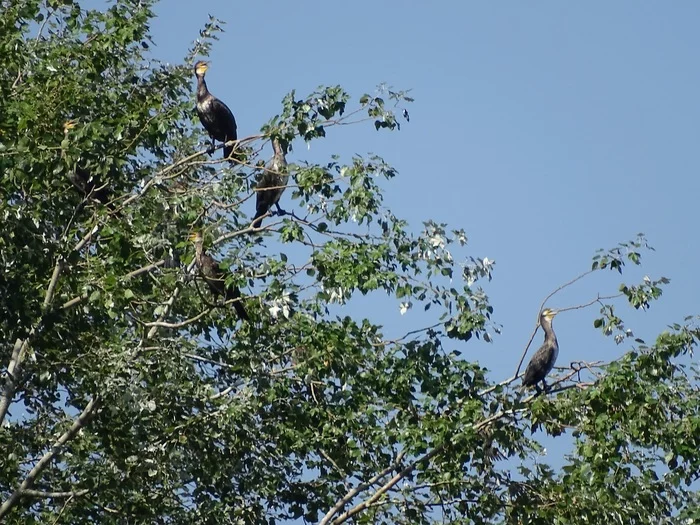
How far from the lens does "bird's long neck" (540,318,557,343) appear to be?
38.0 ft

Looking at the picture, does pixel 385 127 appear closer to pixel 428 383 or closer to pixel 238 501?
pixel 428 383

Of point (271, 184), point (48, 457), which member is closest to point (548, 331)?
point (271, 184)

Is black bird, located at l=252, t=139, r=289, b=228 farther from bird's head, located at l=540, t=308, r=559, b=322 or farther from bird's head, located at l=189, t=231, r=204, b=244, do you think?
bird's head, located at l=540, t=308, r=559, b=322

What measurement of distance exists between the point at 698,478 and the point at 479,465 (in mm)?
1442

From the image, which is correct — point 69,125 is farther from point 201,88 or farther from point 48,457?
point 201,88

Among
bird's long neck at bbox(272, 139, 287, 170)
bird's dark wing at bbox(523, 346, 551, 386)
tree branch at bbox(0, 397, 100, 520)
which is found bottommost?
tree branch at bbox(0, 397, 100, 520)

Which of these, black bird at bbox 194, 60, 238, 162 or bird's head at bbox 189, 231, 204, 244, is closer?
bird's head at bbox 189, 231, 204, 244

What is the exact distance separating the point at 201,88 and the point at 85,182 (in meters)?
1.98

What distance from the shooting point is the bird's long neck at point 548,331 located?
456 inches

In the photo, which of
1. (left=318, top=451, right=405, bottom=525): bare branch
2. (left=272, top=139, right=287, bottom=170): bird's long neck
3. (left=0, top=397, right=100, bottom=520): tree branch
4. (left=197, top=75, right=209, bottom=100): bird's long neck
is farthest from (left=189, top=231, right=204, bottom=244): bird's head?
(left=197, top=75, right=209, bottom=100): bird's long neck

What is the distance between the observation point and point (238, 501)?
9.96 metres

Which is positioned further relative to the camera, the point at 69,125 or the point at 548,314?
the point at 548,314

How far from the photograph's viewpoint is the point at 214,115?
12.1m

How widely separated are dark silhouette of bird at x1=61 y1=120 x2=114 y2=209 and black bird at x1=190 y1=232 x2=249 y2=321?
2.41 ft
